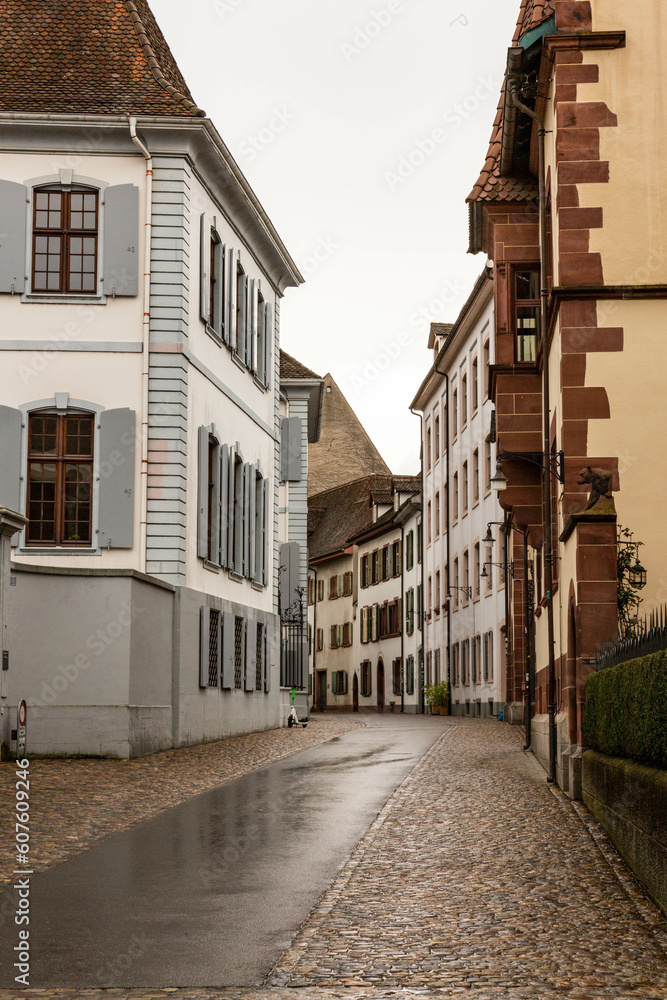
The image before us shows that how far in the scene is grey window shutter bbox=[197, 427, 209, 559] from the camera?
22.4 m

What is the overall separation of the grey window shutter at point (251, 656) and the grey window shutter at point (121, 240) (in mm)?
7779

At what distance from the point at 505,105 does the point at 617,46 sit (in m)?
2.00

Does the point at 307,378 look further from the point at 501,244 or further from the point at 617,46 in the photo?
the point at 617,46

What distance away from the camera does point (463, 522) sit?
148ft

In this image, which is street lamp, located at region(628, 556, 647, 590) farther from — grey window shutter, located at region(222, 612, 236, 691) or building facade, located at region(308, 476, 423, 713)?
building facade, located at region(308, 476, 423, 713)

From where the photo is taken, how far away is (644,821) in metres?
7.96

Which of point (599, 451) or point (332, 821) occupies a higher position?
point (599, 451)

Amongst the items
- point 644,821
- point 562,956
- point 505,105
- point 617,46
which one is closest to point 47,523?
point 505,105

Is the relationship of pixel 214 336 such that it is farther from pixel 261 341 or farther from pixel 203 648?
pixel 203 648

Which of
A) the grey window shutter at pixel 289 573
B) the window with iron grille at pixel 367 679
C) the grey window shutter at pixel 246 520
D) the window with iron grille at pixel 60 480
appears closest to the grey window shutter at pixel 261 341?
the grey window shutter at pixel 246 520

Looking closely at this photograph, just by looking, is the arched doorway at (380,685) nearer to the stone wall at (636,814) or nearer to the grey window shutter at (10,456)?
the grey window shutter at (10,456)

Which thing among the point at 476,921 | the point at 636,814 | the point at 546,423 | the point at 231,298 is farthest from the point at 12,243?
the point at 476,921

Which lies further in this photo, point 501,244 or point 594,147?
point 501,244

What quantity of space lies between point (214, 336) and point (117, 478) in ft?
13.3
